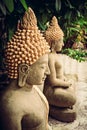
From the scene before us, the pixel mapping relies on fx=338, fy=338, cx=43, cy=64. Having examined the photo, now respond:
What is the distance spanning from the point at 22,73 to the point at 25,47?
170mm

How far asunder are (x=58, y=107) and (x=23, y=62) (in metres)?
1.23

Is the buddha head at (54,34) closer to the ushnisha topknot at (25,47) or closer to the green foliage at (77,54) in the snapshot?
the ushnisha topknot at (25,47)

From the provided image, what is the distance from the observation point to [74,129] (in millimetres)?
3070

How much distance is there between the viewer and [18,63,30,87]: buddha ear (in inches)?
84.5

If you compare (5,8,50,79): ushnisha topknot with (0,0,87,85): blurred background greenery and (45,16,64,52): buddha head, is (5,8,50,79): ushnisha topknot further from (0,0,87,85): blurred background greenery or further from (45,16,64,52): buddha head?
(45,16,64,52): buddha head

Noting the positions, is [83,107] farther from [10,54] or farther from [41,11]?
[10,54]

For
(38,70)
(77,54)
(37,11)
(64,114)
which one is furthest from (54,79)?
(77,54)

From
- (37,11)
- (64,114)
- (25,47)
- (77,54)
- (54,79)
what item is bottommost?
(64,114)

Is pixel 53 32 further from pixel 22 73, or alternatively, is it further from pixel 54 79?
pixel 22 73

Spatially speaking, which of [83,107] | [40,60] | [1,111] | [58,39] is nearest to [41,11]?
[58,39]

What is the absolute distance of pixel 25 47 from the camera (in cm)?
213

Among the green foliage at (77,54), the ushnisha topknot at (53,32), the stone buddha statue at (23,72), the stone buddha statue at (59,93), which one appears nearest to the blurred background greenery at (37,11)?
the ushnisha topknot at (53,32)

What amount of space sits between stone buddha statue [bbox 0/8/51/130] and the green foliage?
13.1 feet

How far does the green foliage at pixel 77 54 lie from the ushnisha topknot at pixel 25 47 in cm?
404
